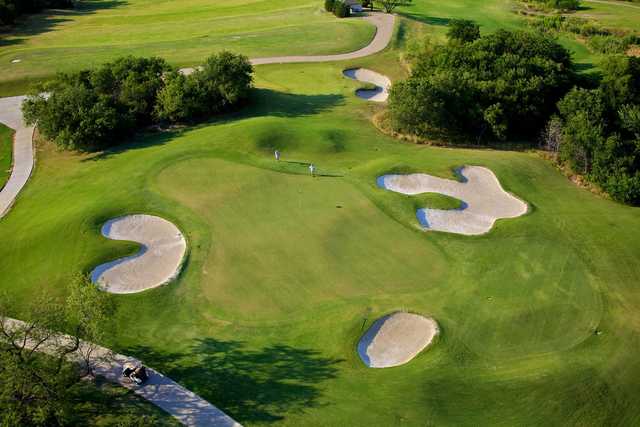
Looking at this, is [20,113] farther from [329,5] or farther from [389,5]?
[389,5]

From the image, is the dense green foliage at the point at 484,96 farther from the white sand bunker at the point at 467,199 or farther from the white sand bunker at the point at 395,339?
the white sand bunker at the point at 395,339

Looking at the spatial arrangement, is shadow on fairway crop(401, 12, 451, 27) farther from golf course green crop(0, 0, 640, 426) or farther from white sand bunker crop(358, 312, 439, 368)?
white sand bunker crop(358, 312, 439, 368)

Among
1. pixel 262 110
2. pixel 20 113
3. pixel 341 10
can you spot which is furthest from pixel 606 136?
pixel 20 113

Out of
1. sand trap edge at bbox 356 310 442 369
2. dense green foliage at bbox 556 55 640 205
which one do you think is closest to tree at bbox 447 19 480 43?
dense green foliage at bbox 556 55 640 205

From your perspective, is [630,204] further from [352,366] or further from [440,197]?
[352,366]

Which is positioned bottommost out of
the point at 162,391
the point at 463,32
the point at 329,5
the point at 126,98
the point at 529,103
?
the point at 162,391

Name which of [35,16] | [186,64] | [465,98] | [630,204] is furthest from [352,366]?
[35,16]
